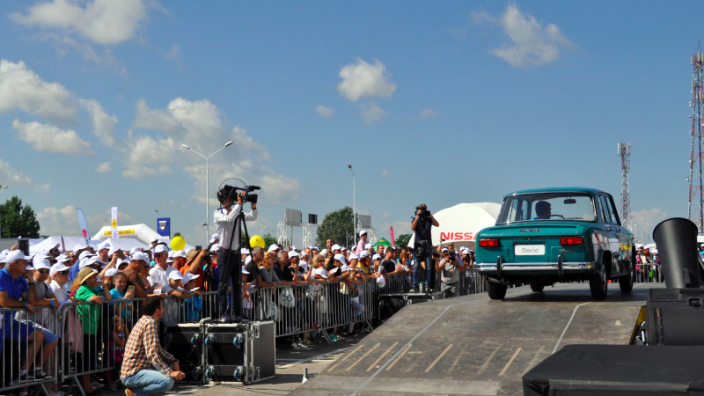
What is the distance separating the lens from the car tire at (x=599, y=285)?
38.6ft

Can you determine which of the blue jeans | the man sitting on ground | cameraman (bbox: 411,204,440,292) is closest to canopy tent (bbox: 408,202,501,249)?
cameraman (bbox: 411,204,440,292)

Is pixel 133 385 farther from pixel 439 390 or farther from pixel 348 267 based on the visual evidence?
pixel 348 267

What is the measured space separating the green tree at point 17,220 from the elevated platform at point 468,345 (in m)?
109

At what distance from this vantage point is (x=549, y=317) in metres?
10.6

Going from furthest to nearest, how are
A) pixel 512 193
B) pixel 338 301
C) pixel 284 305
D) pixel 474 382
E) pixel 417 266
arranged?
pixel 417 266 → pixel 338 301 → pixel 284 305 → pixel 512 193 → pixel 474 382

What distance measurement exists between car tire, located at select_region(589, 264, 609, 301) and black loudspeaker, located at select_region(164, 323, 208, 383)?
6.27 meters

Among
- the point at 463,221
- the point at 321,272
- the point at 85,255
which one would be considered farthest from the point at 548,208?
the point at 463,221

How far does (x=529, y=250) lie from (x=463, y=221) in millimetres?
41537

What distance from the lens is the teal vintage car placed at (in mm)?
11367

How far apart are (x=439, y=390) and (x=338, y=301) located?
7786 mm

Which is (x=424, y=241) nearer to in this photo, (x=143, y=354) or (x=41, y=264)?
(x=41, y=264)

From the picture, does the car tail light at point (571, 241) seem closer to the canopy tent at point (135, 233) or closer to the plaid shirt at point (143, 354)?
the plaid shirt at point (143, 354)

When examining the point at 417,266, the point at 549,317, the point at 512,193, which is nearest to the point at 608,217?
the point at 512,193

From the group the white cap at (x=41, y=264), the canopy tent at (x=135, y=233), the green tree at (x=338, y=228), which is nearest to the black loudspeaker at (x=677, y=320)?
the white cap at (x=41, y=264)
